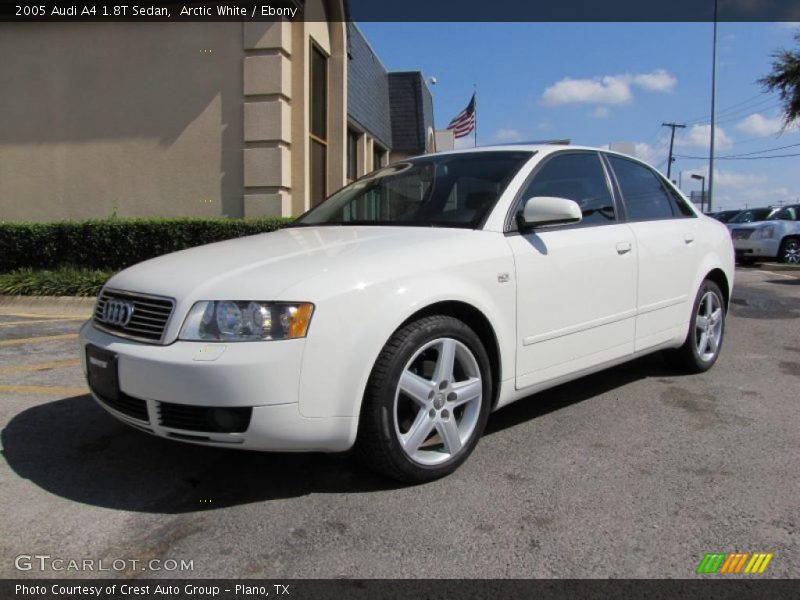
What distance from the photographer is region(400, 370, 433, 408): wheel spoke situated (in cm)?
279

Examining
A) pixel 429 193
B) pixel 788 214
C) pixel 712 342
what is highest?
pixel 788 214

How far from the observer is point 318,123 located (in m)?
12.0

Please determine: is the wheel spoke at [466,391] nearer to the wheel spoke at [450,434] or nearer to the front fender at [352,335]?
the wheel spoke at [450,434]

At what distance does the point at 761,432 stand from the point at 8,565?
12.1 feet

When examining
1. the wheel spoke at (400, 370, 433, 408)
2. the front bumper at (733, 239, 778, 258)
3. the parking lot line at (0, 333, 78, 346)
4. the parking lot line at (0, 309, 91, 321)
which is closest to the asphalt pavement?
the wheel spoke at (400, 370, 433, 408)

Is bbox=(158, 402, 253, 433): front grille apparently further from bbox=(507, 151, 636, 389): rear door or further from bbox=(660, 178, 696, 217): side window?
bbox=(660, 178, 696, 217): side window

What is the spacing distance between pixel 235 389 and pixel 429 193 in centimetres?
179

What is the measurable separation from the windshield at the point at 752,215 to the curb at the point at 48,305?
1546 centimetres

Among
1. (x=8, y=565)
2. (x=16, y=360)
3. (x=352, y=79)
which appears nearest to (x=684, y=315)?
(x=8, y=565)

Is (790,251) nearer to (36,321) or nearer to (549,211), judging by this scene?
(549,211)

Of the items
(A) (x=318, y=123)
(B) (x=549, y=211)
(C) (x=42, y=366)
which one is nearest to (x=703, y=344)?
(B) (x=549, y=211)

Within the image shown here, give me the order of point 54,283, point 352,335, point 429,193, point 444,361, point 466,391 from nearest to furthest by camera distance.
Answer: point 352,335
point 444,361
point 466,391
point 429,193
point 54,283

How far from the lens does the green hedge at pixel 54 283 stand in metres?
8.57
